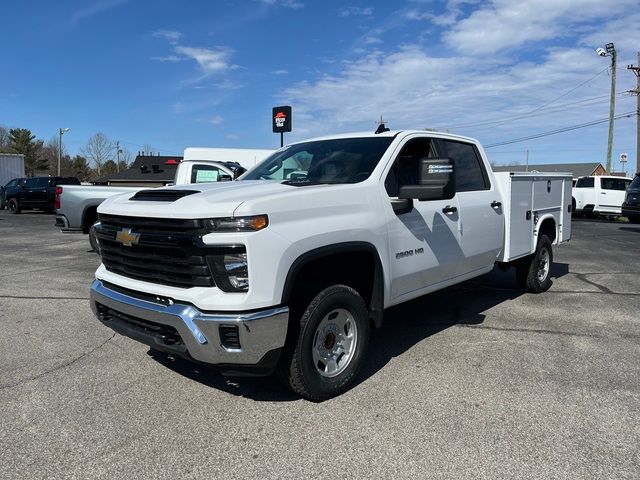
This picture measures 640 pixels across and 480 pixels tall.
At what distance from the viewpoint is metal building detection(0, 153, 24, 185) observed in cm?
3591

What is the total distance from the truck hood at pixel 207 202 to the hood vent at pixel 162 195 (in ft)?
0.08

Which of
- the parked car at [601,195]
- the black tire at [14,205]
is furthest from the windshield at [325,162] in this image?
the black tire at [14,205]

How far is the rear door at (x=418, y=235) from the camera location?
430 cm

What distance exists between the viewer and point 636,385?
13.5ft

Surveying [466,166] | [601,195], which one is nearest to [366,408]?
[466,166]

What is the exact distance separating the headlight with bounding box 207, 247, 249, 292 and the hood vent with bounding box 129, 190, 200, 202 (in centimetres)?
64

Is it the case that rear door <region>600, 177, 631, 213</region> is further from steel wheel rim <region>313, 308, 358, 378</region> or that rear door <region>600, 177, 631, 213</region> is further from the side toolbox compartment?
steel wheel rim <region>313, 308, 358, 378</region>

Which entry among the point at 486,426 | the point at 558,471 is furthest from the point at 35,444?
the point at 558,471

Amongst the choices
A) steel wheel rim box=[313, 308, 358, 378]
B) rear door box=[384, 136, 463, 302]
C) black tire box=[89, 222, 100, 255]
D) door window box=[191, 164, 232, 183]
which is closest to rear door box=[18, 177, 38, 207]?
door window box=[191, 164, 232, 183]

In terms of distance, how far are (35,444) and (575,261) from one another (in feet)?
32.8

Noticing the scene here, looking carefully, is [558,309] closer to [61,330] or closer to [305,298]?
[305,298]

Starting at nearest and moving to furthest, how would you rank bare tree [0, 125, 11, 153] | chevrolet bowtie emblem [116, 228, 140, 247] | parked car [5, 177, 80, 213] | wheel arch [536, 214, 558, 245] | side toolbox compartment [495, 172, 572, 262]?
1. chevrolet bowtie emblem [116, 228, 140, 247]
2. side toolbox compartment [495, 172, 572, 262]
3. wheel arch [536, 214, 558, 245]
4. parked car [5, 177, 80, 213]
5. bare tree [0, 125, 11, 153]

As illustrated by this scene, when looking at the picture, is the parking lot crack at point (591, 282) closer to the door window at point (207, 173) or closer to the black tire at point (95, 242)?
the black tire at point (95, 242)

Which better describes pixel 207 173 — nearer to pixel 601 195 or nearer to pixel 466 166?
pixel 466 166
